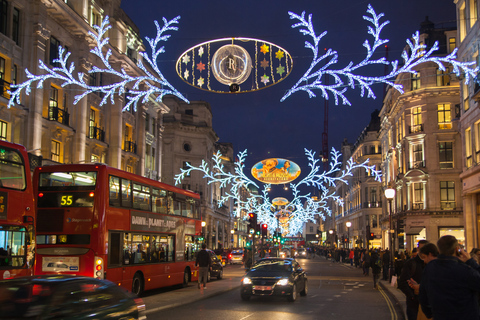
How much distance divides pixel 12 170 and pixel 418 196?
Answer: 4091 centimetres

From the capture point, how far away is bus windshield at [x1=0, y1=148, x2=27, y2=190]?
41.4ft

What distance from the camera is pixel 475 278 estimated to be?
5598mm

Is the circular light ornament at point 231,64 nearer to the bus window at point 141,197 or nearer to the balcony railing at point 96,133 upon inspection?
the bus window at point 141,197

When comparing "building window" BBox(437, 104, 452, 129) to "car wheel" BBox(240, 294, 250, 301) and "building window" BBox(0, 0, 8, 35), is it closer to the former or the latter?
"car wheel" BBox(240, 294, 250, 301)

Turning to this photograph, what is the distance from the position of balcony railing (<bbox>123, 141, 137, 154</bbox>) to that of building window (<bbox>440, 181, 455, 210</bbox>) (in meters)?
26.0

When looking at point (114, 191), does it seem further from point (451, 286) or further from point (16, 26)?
point (16, 26)

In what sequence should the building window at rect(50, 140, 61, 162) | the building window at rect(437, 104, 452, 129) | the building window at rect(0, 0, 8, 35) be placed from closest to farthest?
1. the building window at rect(0, 0, 8, 35)
2. the building window at rect(50, 140, 61, 162)
3. the building window at rect(437, 104, 452, 129)

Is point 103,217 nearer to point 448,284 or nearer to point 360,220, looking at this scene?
point 448,284

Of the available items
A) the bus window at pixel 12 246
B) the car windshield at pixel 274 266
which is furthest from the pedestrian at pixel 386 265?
the bus window at pixel 12 246

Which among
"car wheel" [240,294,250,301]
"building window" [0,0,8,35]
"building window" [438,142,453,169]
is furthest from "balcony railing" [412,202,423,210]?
"building window" [0,0,8,35]

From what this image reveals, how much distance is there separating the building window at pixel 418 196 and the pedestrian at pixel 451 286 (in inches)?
1725

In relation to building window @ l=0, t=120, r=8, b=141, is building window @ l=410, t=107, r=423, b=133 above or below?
above

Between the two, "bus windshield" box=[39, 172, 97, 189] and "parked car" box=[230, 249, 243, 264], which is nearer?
"bus windshield" box=[39, 172, 97, 189]

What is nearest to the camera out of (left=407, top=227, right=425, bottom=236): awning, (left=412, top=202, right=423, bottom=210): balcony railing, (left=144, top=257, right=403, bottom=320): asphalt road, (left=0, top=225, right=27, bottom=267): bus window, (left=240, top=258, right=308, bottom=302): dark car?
(left=0, top=225, right=27, bottom=267): bus window
